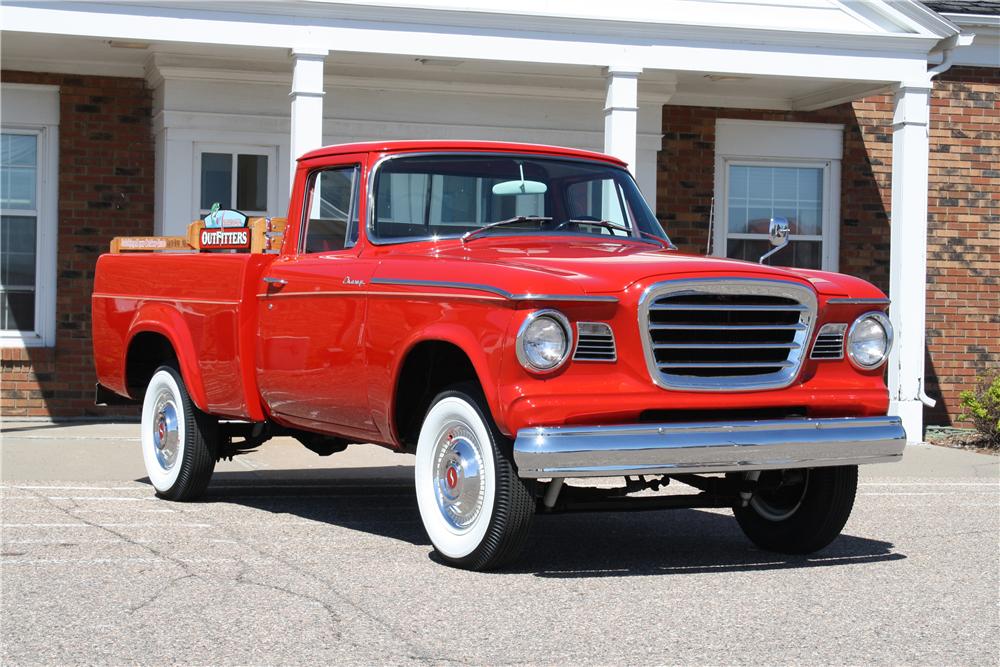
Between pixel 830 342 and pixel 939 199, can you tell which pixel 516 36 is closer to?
pixel 939 199

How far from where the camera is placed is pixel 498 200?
7.44 metres

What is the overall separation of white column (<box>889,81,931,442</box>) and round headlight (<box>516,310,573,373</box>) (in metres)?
7.91

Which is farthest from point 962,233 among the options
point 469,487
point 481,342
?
point 481,342

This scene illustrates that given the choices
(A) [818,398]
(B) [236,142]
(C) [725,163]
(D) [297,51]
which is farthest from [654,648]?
(C) [725,163]

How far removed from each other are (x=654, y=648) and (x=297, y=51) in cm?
795

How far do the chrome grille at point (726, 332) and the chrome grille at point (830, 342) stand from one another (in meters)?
0.12

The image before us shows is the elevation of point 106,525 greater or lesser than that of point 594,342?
lesser

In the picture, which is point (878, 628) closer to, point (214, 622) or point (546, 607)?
point (546, 607)

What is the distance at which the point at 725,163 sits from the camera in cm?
1588

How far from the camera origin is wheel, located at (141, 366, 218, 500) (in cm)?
845

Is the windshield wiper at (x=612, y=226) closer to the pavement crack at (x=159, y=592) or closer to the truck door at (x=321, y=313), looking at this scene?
the truck door at (x=321, y=313)

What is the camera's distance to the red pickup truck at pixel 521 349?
5.99 meters

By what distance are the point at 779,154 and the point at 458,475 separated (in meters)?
10.3

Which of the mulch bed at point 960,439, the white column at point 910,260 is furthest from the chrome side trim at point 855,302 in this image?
the white column at point 910,260
